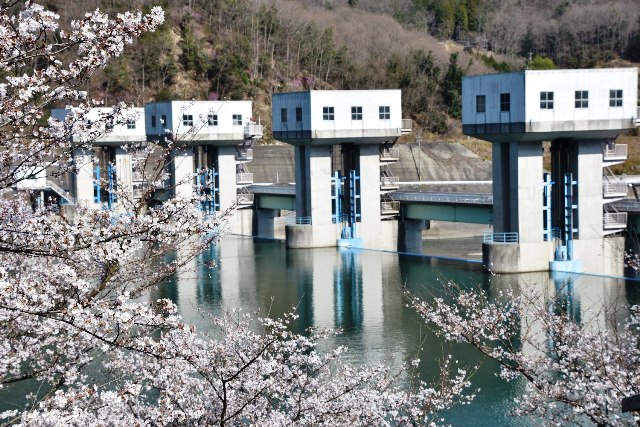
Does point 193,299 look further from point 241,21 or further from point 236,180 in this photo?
point 241,21

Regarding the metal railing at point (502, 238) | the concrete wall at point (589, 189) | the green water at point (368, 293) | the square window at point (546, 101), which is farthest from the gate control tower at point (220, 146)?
the square window at point (546, 101)

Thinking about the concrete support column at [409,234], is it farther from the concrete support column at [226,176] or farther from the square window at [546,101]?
the square window at [546,101]

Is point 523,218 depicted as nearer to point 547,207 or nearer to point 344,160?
point 547,207

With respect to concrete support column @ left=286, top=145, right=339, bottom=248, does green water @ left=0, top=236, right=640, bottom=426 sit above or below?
below

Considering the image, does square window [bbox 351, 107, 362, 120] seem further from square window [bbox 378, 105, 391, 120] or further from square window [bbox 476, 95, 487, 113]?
square window [bbox 476, 95, 487, 113]

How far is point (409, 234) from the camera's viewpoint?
33094mm

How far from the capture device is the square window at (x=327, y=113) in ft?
104

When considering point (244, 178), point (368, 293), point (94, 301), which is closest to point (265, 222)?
point (244, 178)

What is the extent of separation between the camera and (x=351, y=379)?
10.5 m

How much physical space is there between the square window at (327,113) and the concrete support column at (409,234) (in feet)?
Result: 13.6

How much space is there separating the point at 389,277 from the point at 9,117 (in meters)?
20.3

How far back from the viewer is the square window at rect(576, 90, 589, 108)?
80.5ft

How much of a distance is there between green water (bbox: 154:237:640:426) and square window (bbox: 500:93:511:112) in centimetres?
395

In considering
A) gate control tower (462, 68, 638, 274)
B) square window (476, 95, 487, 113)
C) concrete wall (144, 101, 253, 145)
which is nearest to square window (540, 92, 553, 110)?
gate control tower (462, 68, 638, 274)
